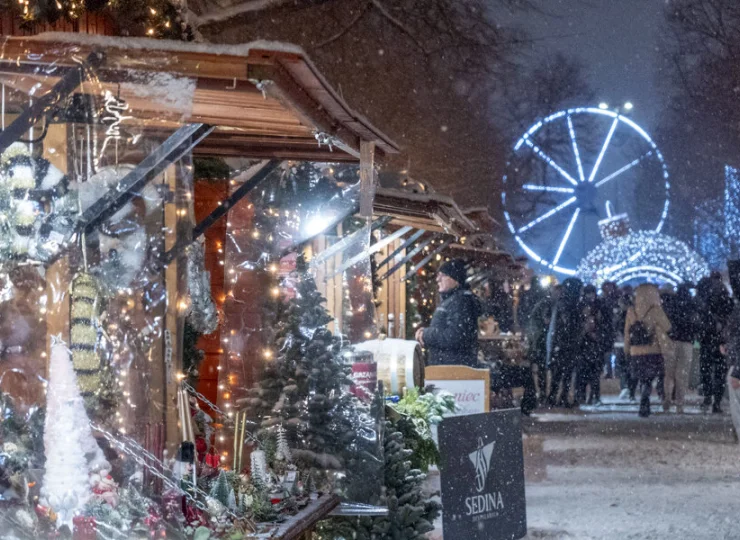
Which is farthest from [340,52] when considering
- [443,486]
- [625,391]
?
[443,486]

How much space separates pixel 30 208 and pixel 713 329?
13936 mm

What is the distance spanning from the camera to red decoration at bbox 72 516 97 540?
11.0 feet

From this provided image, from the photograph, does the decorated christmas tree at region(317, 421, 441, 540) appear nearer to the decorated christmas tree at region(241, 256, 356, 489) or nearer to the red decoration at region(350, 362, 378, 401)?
the decorated christmas tree at region(241, 256, 356, 489)

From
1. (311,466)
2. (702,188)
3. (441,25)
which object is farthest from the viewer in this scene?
(702,188)

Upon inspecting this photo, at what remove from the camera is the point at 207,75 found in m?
3.54

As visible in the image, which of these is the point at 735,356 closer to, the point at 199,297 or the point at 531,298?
the point at 199,297

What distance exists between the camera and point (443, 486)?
20.4 feet

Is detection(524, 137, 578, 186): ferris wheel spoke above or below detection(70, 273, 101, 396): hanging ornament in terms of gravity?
above

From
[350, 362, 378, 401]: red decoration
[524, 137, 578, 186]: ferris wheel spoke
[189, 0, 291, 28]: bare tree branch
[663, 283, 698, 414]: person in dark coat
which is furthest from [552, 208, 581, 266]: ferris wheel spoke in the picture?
[350, 362, 378, 401]: red decoration

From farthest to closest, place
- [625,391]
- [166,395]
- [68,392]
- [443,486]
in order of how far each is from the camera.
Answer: [625,391], [443,486], [166,395], [68,392]

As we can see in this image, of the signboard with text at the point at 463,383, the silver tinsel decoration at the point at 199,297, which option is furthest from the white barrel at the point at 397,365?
the silver tinsel decoration at the point at 199,297

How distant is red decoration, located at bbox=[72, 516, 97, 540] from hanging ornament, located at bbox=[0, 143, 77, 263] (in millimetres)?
797

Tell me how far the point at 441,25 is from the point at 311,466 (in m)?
11.0

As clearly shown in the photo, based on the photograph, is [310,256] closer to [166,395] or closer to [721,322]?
[166,395]
